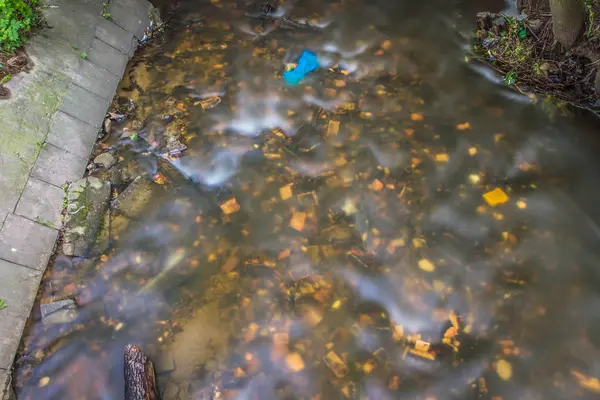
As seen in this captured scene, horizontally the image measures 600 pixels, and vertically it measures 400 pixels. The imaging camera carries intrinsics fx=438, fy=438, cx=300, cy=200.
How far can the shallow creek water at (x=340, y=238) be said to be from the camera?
3271 mm

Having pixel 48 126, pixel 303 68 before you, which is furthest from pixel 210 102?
pixel 48 126

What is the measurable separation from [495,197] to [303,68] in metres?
2.53

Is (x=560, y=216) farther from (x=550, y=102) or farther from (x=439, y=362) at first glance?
(x=439, y=362)

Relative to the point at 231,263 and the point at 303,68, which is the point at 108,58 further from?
the point at 231,263

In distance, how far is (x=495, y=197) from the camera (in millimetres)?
3947

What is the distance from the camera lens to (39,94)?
167 inches

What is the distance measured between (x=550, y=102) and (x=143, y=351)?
14.8 feet

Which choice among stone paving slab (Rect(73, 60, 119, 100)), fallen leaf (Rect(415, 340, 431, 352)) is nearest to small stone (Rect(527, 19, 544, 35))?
fallen leaf (Rect(415, 340, 431, 352))

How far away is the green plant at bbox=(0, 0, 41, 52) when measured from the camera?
434 cm

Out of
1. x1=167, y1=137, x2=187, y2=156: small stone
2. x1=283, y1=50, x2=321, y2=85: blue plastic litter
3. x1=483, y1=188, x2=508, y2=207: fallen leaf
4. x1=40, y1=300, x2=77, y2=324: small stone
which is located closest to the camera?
x1=40, y1=300, x2=77, y2=324: small stone

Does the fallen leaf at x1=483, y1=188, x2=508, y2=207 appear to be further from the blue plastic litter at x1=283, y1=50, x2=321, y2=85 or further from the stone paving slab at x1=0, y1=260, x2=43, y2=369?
the stone paving slab at x1=0, y1=260, x2=43, y2=369

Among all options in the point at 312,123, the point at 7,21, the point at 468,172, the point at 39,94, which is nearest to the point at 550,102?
the point at 468,172

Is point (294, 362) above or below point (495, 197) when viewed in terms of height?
below

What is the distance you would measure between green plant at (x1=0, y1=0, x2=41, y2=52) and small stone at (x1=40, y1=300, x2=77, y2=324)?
2613mm
